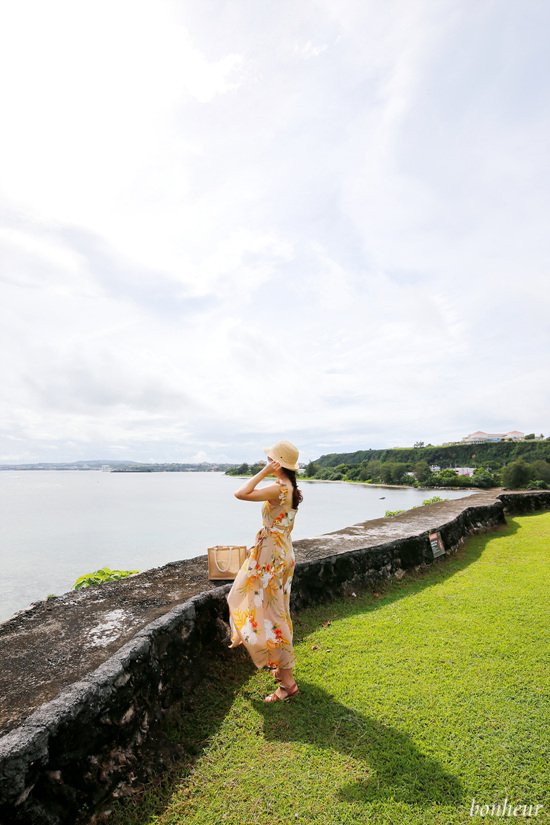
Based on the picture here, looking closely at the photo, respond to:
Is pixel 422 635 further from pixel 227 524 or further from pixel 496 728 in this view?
pixel 227 524

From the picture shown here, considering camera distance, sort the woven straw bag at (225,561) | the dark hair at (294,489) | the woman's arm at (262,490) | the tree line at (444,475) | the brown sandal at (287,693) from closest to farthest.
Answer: the brown sandal at (287,693), the woman's arm at (262,490), the dark hair at (294,489), the woven straw bag at (225,561), the tree line at (444,475)

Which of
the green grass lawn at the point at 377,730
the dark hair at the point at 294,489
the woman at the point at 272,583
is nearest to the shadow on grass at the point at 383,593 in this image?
the green grass lawn at the point at 377,730

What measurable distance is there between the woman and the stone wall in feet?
1.19

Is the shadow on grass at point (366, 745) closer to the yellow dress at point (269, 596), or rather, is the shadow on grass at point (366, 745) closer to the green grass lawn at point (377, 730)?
the green grass lawn at point (377, 730)

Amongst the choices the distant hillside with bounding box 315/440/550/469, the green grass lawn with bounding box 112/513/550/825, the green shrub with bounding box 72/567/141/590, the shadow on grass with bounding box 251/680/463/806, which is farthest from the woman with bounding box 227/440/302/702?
the distant hillside with bounding box 315/440/550/469

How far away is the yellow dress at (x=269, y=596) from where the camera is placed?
297cm

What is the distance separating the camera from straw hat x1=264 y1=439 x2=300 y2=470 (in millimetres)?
3115

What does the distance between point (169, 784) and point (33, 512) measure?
2957 centimetres

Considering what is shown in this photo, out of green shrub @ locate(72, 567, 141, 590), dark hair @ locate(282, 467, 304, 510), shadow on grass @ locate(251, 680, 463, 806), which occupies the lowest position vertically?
shadow on grass @ locate(251, 680, 463, 806)

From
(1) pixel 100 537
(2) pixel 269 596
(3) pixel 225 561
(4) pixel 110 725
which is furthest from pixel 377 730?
(1) pixel 100 537

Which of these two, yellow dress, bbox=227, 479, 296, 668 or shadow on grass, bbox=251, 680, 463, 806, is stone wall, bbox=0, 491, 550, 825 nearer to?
yellow dress, bbox=227, 479, 296, 668

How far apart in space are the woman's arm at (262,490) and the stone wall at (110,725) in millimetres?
985

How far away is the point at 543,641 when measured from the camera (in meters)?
3.56

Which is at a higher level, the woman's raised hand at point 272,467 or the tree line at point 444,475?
the woman's raised hand at point 272,467
